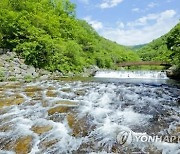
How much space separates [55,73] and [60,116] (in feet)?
61.1

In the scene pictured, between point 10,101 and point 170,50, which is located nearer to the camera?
point 10,101

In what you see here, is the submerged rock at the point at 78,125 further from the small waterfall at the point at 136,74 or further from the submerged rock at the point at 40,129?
the small waterfall at the point at 136,74

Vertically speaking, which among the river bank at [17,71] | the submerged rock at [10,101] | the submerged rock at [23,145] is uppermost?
the river bank at [17,71]

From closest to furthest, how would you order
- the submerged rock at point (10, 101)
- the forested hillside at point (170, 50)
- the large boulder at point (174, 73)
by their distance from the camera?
the submerged rock at point (10, 101) < the forested hillside at point (170, 50) < the large boulder at point (174, 73)

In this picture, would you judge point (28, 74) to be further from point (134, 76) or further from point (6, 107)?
point (134, 76)

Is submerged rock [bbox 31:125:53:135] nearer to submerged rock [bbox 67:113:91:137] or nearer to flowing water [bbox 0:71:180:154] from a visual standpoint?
flowing water [bbox 0:71:180:154]

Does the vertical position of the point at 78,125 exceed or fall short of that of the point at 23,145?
it exceeds it

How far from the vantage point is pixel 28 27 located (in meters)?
27.5

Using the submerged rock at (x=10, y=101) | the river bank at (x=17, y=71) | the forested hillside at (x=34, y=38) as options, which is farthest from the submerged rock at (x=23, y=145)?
the forested hillside at (x=34, y=38)

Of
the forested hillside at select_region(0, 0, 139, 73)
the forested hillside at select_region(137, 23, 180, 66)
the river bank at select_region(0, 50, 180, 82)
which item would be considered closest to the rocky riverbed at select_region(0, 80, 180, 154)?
the river bank at select_region(0, 50, 180, 82)

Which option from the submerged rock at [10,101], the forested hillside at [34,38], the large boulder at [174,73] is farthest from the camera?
the large boulder at [174,73]

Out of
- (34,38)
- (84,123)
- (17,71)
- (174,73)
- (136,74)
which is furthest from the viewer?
(136,74)

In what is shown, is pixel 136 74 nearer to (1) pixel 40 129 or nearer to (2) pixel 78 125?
(2) pixel 78 125

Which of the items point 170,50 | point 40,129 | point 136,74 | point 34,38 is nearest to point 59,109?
point 40,129
